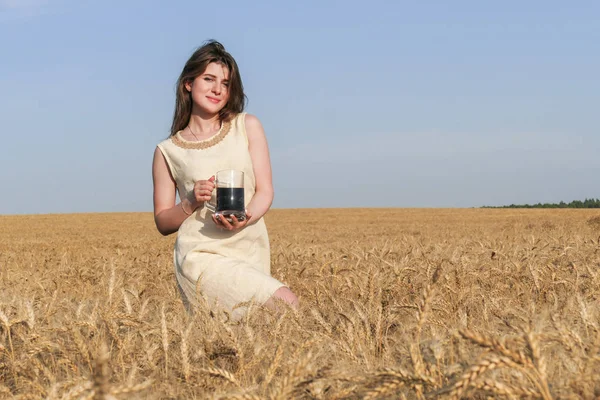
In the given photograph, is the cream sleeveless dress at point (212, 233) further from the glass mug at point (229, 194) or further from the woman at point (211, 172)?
the glass mug at point (229, 194)

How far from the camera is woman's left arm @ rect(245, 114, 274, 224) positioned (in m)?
3.72

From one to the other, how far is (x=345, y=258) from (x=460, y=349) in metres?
4.23

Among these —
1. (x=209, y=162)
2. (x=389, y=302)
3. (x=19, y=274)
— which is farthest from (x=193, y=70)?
(x=19, y=274)

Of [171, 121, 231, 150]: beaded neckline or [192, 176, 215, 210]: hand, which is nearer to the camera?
[192, 176, 215, 210]: hand

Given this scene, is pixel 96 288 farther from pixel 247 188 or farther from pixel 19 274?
pixel 247 188

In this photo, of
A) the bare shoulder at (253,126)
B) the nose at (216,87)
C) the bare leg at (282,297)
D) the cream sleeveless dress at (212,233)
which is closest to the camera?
the bare leg at (282,297)

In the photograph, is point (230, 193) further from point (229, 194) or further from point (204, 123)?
point (204, 123)

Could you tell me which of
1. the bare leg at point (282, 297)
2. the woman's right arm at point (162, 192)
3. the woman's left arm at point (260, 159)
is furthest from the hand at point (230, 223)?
the woman's right arm at point (162, 192)

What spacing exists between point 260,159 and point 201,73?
1.89 feet

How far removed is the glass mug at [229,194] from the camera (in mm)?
3277

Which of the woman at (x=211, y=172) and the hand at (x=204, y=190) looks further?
the woman at (x=211, y=172)

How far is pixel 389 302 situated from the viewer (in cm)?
354

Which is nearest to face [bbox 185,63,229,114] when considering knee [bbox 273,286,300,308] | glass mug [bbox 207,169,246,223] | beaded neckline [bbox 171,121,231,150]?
beaded neckline [bbox 171,121,231,150]

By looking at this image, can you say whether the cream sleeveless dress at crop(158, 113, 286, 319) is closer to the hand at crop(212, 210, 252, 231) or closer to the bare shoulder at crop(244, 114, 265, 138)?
the bare shoulder at crop(244, 114, 265, 138)
